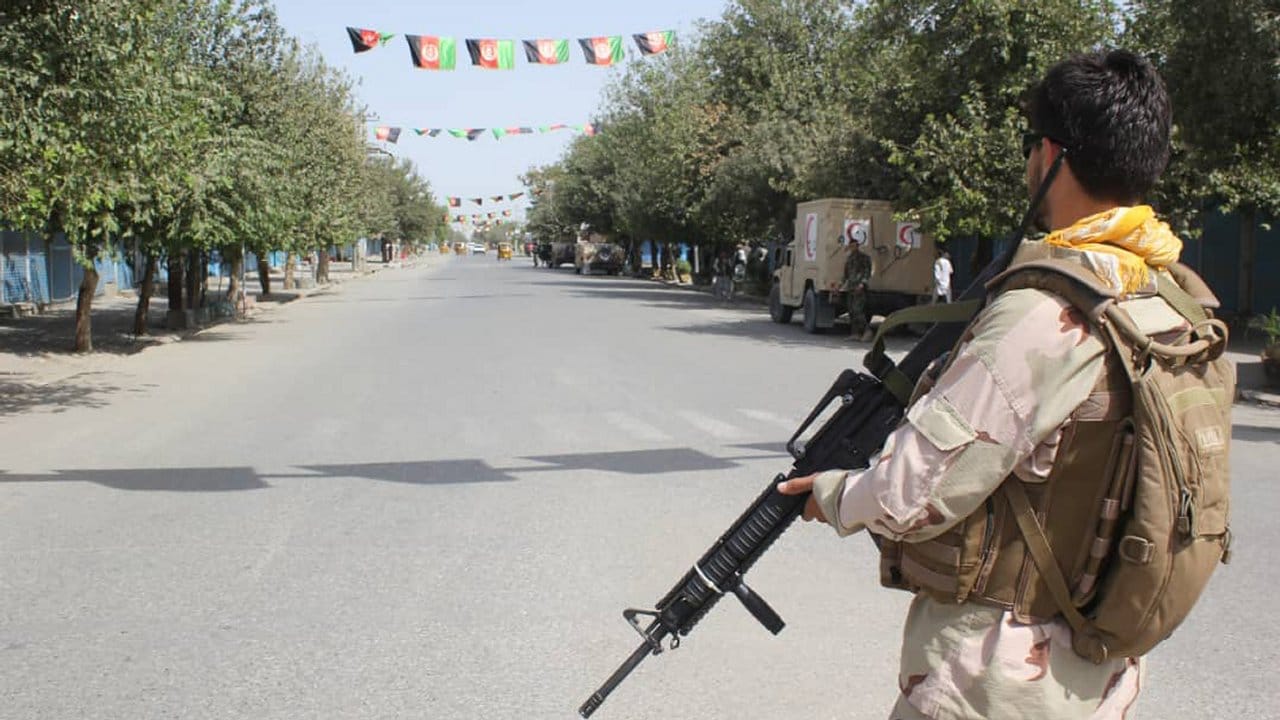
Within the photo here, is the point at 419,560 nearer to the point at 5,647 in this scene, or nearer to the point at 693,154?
the point at 5,647

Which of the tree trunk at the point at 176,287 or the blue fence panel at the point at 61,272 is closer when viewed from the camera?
the tree trunk at the point at 176,287

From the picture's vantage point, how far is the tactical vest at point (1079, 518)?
183 cm

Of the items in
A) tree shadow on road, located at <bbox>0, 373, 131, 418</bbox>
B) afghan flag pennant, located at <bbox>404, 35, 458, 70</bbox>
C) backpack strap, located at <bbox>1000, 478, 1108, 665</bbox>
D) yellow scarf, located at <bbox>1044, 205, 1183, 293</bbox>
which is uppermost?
afghan flag pennant, located at <bbox>404, 35, 458, 70</bbox>

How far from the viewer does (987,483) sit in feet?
6.11

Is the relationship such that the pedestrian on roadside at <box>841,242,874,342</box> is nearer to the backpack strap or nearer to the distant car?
the backpack strap

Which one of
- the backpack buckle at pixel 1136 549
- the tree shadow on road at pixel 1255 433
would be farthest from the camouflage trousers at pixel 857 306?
the backpack buckle at pixel 1136 549

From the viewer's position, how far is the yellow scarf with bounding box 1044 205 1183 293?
1935mm

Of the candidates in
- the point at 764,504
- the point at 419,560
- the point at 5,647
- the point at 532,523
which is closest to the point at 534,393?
the point at 532,523

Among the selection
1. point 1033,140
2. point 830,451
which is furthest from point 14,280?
point 1033,140

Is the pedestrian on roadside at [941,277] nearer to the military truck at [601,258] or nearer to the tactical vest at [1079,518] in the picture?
the tactical vest at [1079,518]

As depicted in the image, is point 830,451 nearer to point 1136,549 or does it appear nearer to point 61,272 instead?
point 1136,549

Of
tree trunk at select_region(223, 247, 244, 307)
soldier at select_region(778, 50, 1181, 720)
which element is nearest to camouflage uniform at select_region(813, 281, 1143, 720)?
soldier at select_region(778, 50, 1181, 720)

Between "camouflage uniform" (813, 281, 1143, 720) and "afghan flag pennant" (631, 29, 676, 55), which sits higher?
"afghan flag pennant" (631, 29, 676, 55)

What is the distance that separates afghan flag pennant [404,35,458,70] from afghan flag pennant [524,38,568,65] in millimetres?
1747
